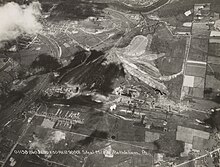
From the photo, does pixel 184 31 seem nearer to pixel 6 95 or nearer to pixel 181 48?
pixel 181 48

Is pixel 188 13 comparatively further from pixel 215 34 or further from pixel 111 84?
pixel 111 84

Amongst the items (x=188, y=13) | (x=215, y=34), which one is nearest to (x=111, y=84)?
(x=215, y=34)

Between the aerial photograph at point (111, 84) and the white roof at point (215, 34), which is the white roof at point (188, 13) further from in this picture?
the white roof at point (215, 34)

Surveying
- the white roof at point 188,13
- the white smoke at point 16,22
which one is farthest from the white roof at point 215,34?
the white smoke at point 16,22

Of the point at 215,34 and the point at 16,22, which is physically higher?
the point at 16,22

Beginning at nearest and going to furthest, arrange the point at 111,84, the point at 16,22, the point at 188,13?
the point at 111,84 → the point at 188,13 → the point at 16,22

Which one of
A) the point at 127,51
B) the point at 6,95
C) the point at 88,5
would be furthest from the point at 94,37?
the point at 6,95

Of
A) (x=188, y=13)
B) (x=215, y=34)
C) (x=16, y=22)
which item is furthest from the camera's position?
(x=16, y=22)
